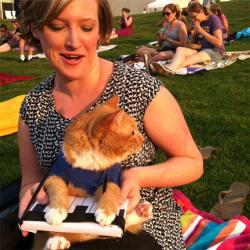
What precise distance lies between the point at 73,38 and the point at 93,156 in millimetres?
673

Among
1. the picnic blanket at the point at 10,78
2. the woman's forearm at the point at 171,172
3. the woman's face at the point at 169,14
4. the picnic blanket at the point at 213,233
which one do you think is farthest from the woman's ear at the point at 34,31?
the woman's face at the point at 169,14

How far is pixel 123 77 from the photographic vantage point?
8.30 feet

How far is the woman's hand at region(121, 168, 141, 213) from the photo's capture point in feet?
6.74

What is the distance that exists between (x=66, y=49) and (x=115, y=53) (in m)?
11.9

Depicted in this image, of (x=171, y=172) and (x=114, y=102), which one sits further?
(x=171, y=172)

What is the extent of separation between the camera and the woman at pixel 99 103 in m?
2.35

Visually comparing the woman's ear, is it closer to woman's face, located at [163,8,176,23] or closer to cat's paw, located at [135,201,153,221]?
cat's paw, located at [135,201,153,221]

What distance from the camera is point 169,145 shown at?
8.28 ft

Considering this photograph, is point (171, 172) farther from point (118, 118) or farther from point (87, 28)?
point (87, 28)

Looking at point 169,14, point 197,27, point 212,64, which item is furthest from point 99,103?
point 169,14

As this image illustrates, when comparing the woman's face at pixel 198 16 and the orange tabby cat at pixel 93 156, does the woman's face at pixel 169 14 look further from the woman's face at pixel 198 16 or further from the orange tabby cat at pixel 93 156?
the orange tabby cat at pixel 93 156

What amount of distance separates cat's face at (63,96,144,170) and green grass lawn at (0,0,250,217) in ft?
7.78

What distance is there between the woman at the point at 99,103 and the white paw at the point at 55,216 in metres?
0.36

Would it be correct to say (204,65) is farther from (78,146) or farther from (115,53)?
(78,146)
